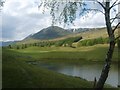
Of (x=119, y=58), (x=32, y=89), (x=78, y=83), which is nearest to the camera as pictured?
(x=32, y=89)

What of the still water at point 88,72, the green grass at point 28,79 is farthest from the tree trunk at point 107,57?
the still water at point 88,72

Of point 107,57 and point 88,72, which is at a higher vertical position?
point 107,57

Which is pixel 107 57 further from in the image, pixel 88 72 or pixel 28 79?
pixel 88 72

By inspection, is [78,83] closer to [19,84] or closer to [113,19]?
[19,84]

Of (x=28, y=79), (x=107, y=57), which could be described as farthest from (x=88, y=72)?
(x=107, y=57)

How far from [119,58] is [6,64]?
148914 millimetres

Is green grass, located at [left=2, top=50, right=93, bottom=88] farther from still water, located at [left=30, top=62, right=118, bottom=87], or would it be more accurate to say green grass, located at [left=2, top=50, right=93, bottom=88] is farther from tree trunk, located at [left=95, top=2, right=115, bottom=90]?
still water, located at [left=30, top=62, right=118, bottom=87]

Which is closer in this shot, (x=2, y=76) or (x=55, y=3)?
(x=55, y=3)

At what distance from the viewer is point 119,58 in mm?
182500

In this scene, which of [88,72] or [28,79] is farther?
[88,72]

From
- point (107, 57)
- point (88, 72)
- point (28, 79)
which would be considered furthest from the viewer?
point (88, 72)

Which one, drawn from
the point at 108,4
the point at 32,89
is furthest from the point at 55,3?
the point at 32,89

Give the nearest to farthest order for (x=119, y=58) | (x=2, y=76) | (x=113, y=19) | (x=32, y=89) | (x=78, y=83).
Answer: (x=113, y=19), (x=32, y=89), (x=2, y=76), (x=78, y=83), (x=119, y=58)

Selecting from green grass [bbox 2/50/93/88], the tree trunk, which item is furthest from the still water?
the tree trunk
